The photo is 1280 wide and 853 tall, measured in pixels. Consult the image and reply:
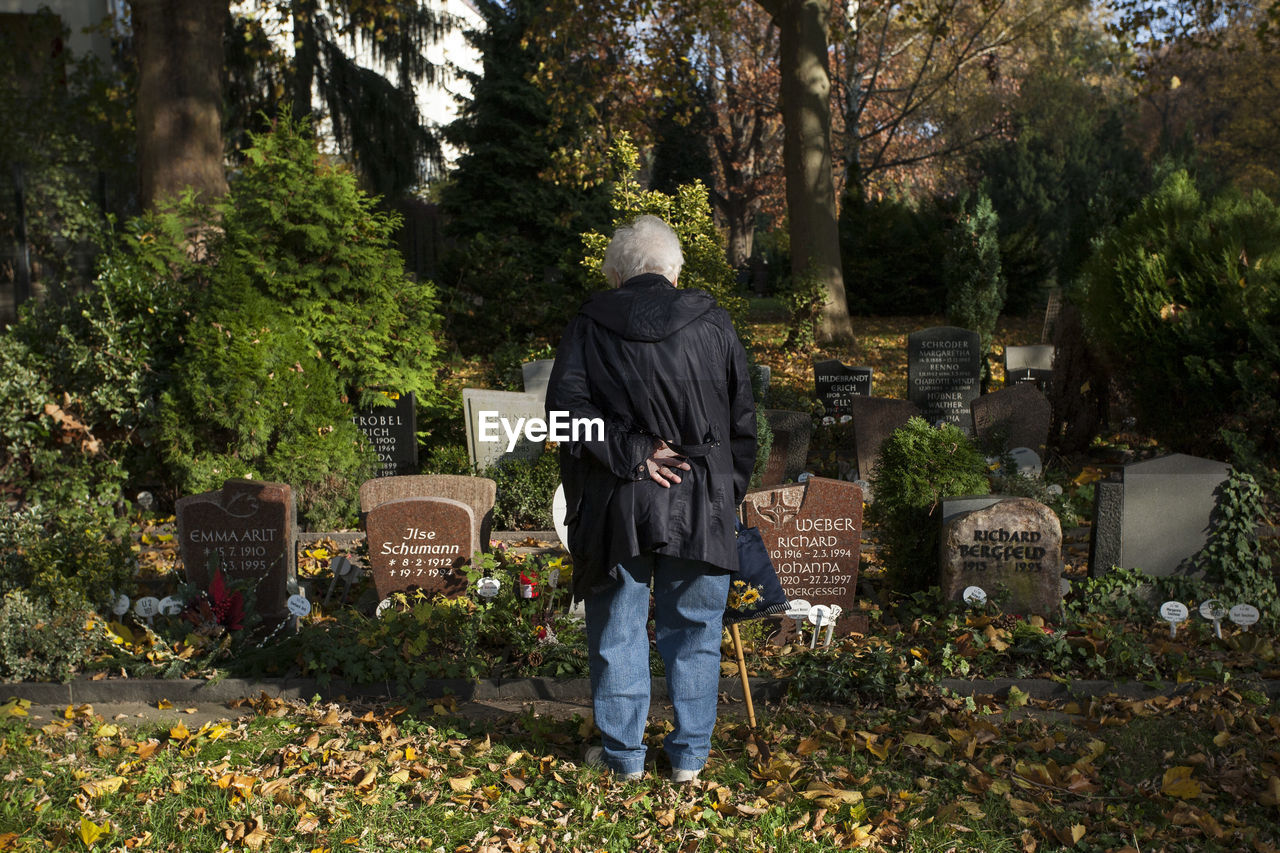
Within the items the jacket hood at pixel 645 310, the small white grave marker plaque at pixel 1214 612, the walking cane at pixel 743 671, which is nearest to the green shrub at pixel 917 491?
the small white grave marker plaque at pixel 1214 612

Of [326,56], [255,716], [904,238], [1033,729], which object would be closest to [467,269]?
[326,56]

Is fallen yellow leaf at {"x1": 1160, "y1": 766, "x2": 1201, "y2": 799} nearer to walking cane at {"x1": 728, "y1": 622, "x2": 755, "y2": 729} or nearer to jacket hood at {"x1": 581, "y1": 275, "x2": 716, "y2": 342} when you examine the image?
walking cane at {"x1": 728, "y1": 622, "x2": 755, "y2": 729}

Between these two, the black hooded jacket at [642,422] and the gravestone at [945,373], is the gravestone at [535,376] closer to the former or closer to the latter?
the gravestone at [945,373]

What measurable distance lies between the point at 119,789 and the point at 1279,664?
5.11 meters

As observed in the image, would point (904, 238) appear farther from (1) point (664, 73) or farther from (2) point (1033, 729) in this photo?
(2) point (1033, 729)

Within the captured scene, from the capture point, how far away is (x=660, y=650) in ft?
12.1

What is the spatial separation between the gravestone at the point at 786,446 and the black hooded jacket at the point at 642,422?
478 cm

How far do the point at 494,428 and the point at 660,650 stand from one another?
4.97 m

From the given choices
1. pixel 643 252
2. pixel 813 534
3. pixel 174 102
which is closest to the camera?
pixel 643 252

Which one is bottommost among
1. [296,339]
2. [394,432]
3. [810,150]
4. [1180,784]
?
[1180,784]

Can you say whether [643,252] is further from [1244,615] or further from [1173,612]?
[1244,615]

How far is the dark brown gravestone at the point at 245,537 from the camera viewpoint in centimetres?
571

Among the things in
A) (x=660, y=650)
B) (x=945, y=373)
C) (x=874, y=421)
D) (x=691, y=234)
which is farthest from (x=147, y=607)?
(x=945, y=373)

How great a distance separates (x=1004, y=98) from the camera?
109 feet
